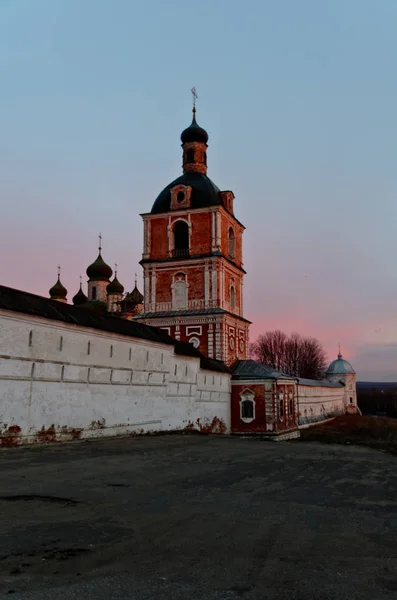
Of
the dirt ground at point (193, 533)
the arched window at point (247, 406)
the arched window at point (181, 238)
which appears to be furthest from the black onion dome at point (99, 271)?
the dirt ground at point (193, 533)

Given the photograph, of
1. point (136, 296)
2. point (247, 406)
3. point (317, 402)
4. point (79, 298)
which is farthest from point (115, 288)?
point (247, 406)

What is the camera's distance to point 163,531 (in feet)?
16.4

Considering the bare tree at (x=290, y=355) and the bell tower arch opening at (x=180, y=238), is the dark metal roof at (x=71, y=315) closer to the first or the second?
the bell tower arch opening at (x=180, y=238)

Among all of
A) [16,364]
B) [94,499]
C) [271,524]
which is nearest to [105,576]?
[271,524]

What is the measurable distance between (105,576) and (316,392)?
155 feet

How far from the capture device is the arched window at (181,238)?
110 feet

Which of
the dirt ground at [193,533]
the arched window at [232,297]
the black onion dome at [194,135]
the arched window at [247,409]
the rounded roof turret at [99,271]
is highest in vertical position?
the black onion dome at [194,135]

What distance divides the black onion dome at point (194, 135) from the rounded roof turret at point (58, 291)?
2243cm

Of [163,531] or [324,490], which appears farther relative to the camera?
[324,490]

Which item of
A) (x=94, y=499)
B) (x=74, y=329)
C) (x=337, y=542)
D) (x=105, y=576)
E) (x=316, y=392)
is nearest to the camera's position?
(x=105, y=576)

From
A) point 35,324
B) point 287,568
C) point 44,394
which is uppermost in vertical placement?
point 35,324

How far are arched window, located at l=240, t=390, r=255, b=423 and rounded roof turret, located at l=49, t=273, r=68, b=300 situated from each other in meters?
28.4

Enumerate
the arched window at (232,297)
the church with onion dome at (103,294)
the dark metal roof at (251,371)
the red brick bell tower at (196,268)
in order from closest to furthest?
1. the dark metal roof at (251,371)
2. the red brick bell tower at (196,268)
3. the arched window at (232,297)
4. the church with onion dome at (103,294)

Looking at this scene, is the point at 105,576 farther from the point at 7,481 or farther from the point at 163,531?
the point at 7,481
